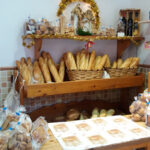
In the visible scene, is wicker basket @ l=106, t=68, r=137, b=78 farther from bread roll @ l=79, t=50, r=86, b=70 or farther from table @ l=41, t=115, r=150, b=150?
table @ l=41, t=115, r=150, b=150

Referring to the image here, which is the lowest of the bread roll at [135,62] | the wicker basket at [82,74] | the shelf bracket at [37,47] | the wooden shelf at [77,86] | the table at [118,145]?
the table at [118,145]

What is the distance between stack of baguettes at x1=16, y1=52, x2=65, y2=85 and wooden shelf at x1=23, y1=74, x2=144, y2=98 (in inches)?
5.0

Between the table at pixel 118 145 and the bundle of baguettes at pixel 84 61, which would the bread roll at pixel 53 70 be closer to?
the bundle of baguettes at pixel 84 61

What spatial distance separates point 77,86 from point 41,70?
471 mm

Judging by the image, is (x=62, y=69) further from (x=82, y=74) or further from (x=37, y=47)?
(x=37, y=47)

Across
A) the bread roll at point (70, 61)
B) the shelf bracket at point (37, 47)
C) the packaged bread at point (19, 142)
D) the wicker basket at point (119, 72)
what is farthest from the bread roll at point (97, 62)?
the packaged bread at point (19, 142)

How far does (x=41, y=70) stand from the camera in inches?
93.4

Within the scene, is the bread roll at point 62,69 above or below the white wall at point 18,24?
below

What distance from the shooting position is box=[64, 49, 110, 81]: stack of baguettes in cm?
231

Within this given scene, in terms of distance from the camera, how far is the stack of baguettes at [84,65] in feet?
7.59

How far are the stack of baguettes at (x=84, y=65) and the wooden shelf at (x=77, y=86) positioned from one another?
3.1 inches

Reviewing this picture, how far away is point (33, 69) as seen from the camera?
2314 millimetres

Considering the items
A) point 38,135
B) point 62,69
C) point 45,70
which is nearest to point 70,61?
point 62,69

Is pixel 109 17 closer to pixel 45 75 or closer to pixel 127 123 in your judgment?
pixel 45 75
